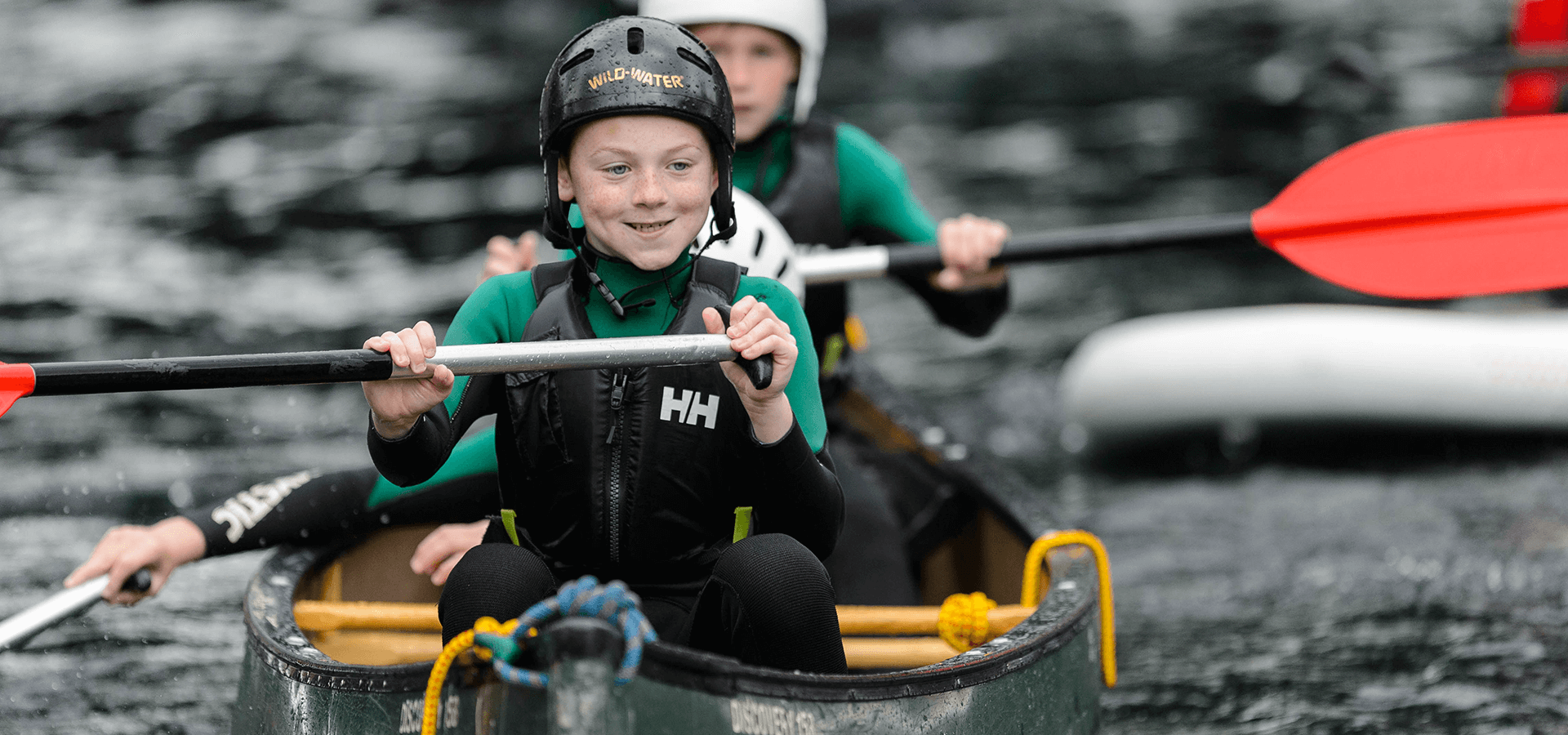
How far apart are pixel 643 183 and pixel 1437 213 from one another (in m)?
2.48

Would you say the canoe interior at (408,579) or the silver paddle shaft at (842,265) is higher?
the silver paddle shaft at (842,265)

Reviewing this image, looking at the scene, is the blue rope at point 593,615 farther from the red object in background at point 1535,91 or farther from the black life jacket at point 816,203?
the red object in background at point 1535,91

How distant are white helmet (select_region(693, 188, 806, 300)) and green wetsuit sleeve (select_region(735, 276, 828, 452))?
70 cm

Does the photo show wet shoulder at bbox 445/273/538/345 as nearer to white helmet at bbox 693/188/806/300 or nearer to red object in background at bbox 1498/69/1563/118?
white helmet at bbox 693/188/806/300

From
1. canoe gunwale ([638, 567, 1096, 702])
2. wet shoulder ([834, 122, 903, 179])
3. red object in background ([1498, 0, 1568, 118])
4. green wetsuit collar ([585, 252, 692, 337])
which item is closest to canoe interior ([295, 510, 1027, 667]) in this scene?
canoe gunwale ([638, 567, 1096, 702])

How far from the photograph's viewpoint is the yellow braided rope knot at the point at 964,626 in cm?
315

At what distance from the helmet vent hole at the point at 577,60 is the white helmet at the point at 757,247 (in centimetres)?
90

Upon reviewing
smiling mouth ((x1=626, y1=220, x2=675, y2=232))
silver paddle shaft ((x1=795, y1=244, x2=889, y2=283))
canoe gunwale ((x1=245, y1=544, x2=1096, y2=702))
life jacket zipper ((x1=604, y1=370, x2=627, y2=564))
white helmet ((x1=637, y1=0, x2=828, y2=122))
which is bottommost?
canoe gunwale ((x1=245, y1=544, x2=1096, y2=702))

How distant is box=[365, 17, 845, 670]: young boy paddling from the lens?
96.4 inches

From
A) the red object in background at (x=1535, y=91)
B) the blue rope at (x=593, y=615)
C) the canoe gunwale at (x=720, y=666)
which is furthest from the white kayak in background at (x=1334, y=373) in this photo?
the blue rope at (x=593, y=615)

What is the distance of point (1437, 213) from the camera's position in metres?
4.10

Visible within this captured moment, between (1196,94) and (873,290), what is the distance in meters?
5.47

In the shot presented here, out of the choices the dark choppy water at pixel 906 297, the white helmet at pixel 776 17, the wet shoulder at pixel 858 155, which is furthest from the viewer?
the dark choppy water at pixel 906 297

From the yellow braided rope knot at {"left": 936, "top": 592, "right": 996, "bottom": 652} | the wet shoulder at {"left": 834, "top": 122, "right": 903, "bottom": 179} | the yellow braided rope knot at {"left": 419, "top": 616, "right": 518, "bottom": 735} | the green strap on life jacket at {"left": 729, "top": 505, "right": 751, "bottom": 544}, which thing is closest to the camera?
the yellow braided rope knot at {"left": 419, "top": 616, "right": 518, "bottom": 735}
